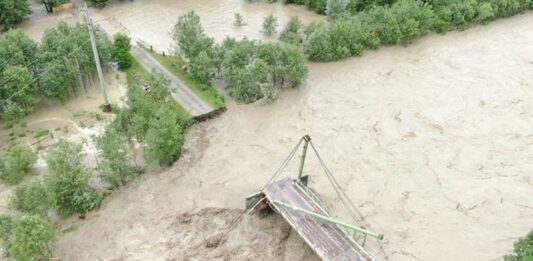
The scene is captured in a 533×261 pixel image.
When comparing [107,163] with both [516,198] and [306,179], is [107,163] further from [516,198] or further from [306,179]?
[516,198]

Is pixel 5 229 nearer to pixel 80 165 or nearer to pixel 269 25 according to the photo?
pixel 80 165

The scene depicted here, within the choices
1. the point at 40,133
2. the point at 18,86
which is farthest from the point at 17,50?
the point at 40,133

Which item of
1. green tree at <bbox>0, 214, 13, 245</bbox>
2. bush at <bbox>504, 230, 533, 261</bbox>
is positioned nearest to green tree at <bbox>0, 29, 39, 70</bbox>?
green tree at <bbox>0, 214, 13, 245</bbox>

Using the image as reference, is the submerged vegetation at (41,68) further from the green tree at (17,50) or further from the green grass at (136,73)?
the green grass at (136,73)

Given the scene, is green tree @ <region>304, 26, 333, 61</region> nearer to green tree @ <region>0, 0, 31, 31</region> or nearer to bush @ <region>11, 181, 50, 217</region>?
bush @ <region>11, 181, 50, 217</region>

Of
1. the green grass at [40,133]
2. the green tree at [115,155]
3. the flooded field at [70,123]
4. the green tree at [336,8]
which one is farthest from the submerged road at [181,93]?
the green tree at [336,8]

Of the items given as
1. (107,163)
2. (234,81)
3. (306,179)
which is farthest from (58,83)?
(306,179)
